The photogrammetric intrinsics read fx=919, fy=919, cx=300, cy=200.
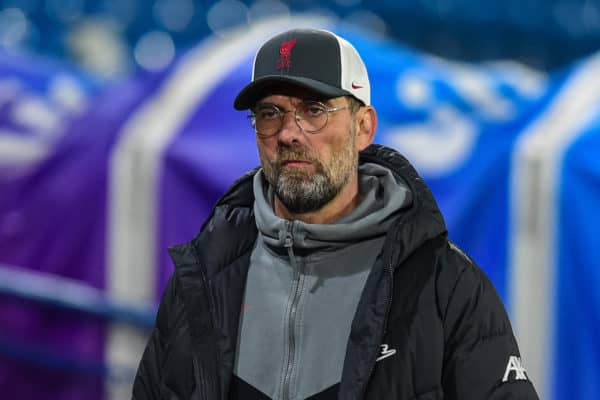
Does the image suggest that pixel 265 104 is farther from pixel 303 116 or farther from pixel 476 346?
pixel 476 346

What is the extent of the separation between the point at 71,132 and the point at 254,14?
4.45 m

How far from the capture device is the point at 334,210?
139 centimetres

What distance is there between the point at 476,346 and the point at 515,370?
0.23 feet

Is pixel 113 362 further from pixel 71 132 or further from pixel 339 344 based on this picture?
pixel 339 344

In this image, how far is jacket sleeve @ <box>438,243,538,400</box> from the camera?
125cm

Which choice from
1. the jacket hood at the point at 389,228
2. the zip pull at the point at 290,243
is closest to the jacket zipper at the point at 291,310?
the zip pull at the point at 290,243

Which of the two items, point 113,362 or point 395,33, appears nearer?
point 113,362

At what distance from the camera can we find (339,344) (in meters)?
1.32

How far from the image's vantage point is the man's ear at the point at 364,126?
4.58 ft

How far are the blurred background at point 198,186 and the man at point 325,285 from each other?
1.13m

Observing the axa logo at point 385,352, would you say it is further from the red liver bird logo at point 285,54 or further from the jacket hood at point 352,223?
the red liver bird logo at point 285,54

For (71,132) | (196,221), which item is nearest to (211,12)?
(71,132)

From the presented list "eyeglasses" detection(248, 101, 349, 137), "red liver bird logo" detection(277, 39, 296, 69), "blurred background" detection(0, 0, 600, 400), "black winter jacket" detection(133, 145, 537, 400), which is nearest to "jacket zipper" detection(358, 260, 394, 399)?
"black winter jacket" detection(133, 145, 537, 400)

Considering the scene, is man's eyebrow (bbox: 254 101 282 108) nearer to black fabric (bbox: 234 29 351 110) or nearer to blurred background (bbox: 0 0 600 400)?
black fabric (bbox: 234 29 351 110)
